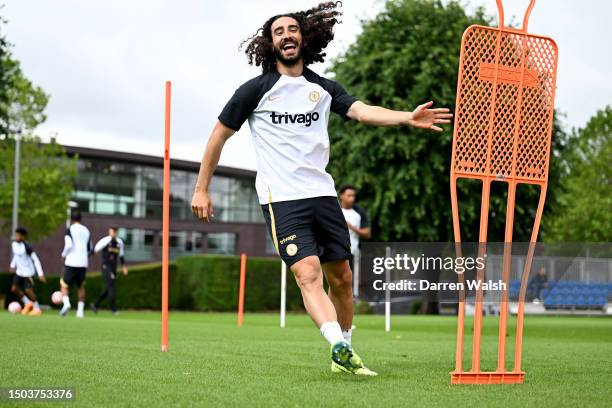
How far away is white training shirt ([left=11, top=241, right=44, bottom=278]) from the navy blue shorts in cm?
1833

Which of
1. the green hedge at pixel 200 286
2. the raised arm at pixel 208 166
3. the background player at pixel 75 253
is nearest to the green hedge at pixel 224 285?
Result: the green hedge at pixel 200 286

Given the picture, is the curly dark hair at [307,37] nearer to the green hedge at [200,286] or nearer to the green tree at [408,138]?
the green tree at [408,138]

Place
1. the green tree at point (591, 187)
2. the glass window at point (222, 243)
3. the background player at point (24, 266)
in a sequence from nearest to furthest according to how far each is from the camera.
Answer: the background player at point (24, 266) < the green tree at point (591, 187) < the glass window at point (222, 243)

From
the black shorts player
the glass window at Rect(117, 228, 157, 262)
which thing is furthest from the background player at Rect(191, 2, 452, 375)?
the glass window at Rect(117, 228, 157, 262)

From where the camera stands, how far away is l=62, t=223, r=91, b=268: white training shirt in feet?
73.0

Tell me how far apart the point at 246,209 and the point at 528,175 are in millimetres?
60976

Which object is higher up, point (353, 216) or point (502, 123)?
point (502, 123)

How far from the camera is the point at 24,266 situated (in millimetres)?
23969

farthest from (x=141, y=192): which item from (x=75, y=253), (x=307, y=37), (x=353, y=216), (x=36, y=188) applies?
(x=307, y=37)

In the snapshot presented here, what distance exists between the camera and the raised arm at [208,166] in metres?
6.40

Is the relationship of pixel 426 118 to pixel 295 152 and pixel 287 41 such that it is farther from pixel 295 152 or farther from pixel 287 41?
pixel 287 41

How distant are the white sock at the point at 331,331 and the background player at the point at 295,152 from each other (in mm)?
19

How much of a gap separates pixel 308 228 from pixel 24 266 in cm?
1913

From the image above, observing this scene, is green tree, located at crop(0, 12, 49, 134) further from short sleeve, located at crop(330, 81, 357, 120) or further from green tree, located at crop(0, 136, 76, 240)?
short sleeve, located at crop(330, 81, 357, 120)
